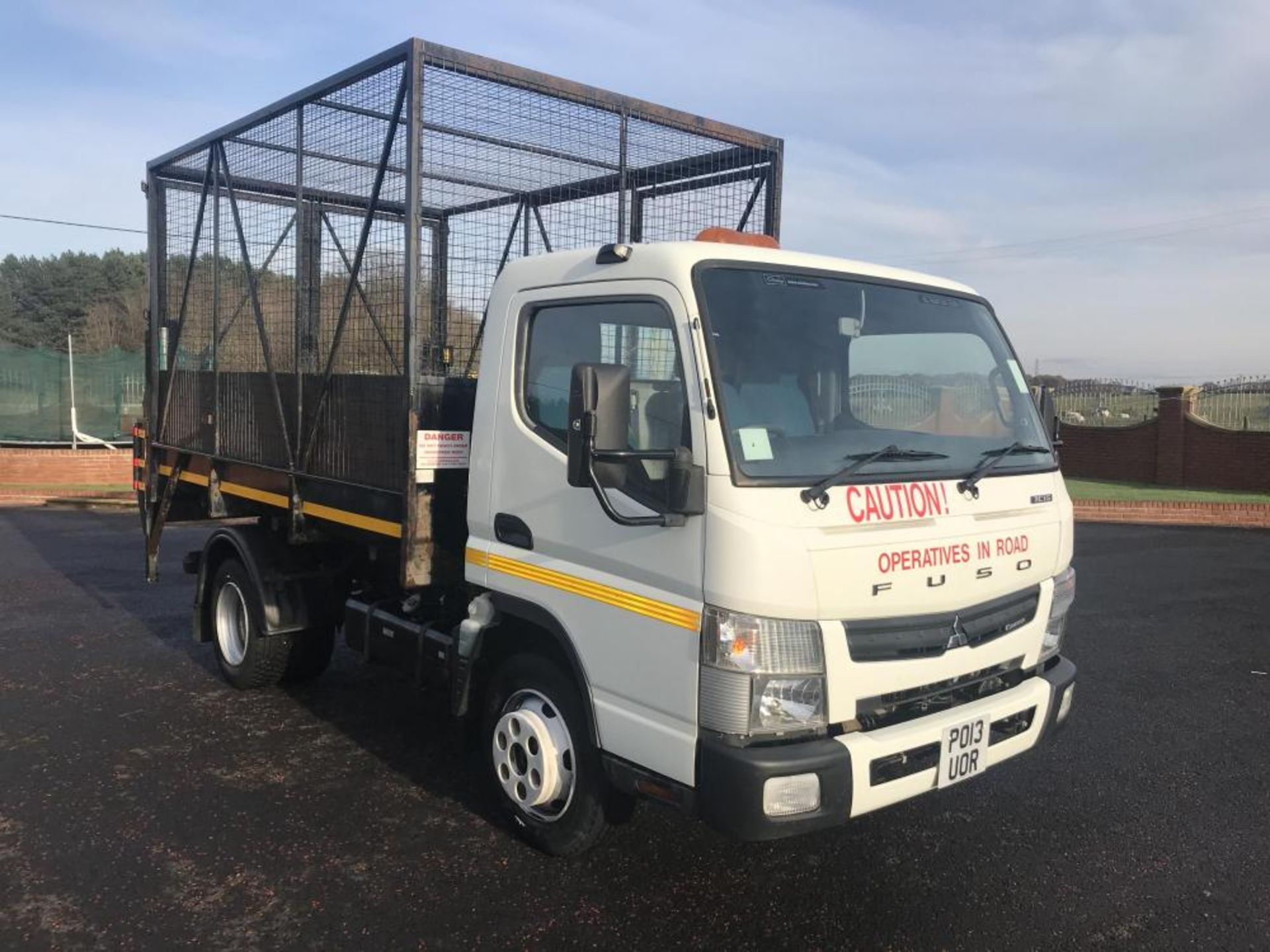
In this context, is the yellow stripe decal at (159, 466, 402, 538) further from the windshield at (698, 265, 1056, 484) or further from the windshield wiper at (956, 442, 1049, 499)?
the windshield wiper at (956, 442, 1049, 499)

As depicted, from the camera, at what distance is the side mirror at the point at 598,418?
3.10m

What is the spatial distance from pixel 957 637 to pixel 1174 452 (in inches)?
714

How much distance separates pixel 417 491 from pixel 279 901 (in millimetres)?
1652

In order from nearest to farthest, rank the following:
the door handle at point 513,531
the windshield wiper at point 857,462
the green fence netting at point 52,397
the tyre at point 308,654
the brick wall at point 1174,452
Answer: the windshield wiper at point 857,462, the door handle at point 513,531, the tyre at point 308,654, the brick wall at point 1174,452, the green fence netting at point 52,397

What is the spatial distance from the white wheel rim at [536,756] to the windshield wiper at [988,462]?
1.68m

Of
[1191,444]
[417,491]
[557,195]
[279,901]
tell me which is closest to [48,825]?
[279,901]

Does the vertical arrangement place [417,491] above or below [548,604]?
above

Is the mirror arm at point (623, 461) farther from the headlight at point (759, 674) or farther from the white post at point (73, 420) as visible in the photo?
the white post at point (73, 420)

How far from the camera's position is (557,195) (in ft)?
20.6

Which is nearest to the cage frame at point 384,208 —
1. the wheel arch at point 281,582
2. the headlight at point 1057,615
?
the wheel arch at point 281,582

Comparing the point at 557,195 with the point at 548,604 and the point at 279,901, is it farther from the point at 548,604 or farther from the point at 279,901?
the point at 279,901

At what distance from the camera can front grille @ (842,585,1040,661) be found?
319 cm

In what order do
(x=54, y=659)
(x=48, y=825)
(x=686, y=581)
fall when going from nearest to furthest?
(x=686, y=581)
(x=48, y=825)
(x=54, y=659)

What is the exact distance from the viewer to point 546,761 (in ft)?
12.4
